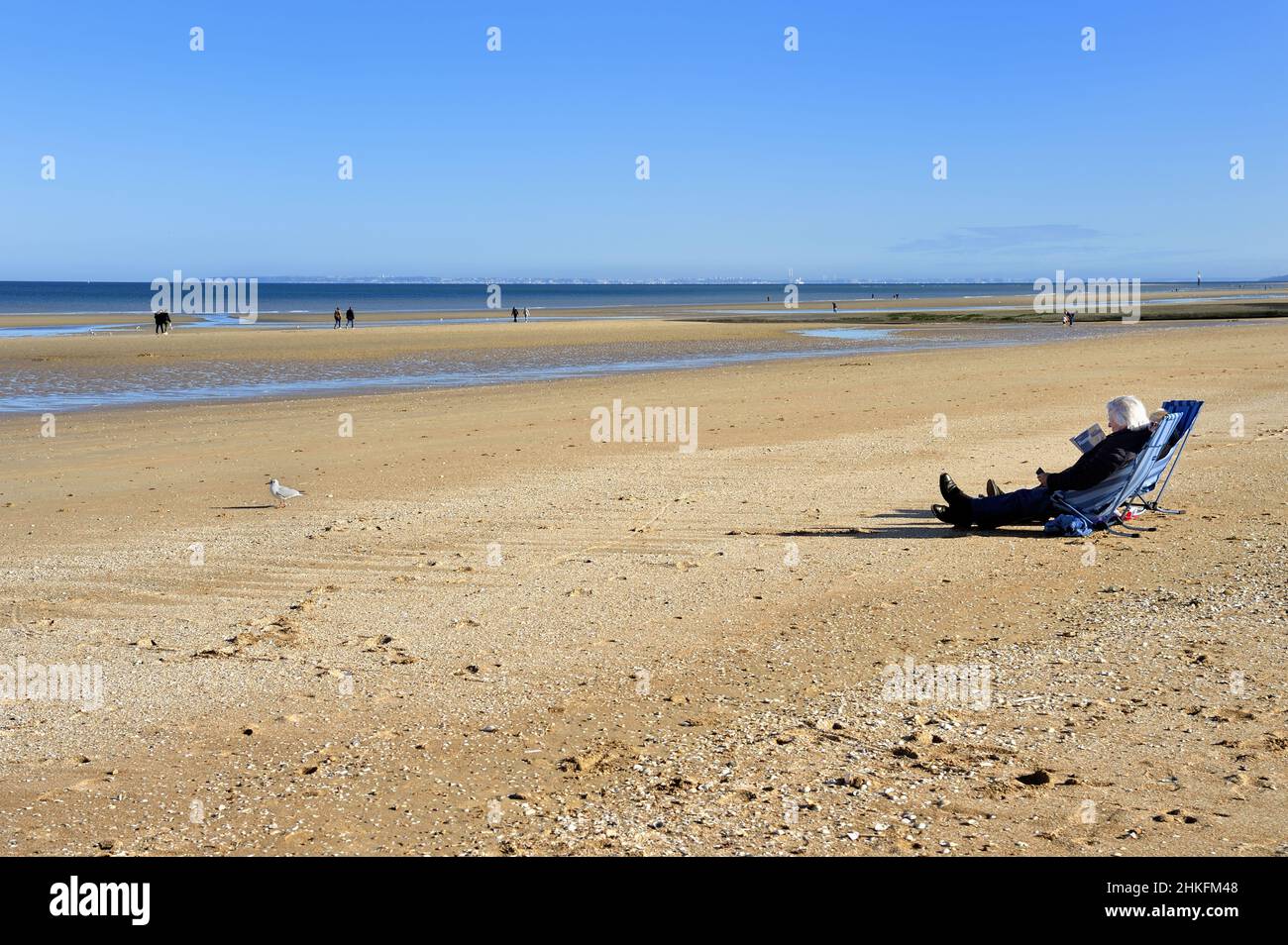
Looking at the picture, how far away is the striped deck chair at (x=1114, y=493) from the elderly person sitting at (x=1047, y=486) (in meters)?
0.07

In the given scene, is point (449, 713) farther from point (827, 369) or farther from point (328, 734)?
point (827, 369)

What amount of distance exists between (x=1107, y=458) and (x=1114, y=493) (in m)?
0.31

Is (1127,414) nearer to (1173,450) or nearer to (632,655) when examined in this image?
(1173,450)

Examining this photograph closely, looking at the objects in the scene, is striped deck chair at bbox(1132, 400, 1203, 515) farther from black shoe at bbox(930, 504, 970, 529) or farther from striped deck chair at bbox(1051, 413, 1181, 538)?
black shoe at bbox(930, 504, 970, 529)

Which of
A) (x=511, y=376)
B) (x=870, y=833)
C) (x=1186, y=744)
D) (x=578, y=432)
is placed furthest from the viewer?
(x=511, y=376)

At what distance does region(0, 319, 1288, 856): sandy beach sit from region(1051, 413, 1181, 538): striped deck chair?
0.41 meters

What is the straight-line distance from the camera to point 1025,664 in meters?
6.65

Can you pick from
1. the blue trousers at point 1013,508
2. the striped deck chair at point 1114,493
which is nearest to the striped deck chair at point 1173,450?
the striped deck chair at point 1114,493

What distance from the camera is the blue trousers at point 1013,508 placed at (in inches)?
399

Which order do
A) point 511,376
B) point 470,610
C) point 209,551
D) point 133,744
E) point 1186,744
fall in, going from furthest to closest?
point 511,376
point 209,551
point 470,610
point 133,744
point 1186,744

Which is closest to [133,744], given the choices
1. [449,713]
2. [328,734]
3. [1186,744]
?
[328,734]

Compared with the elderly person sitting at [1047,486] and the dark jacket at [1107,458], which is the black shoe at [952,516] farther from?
the dark jacket at [1107,458]

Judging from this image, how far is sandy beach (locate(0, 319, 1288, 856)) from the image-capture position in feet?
15.6
